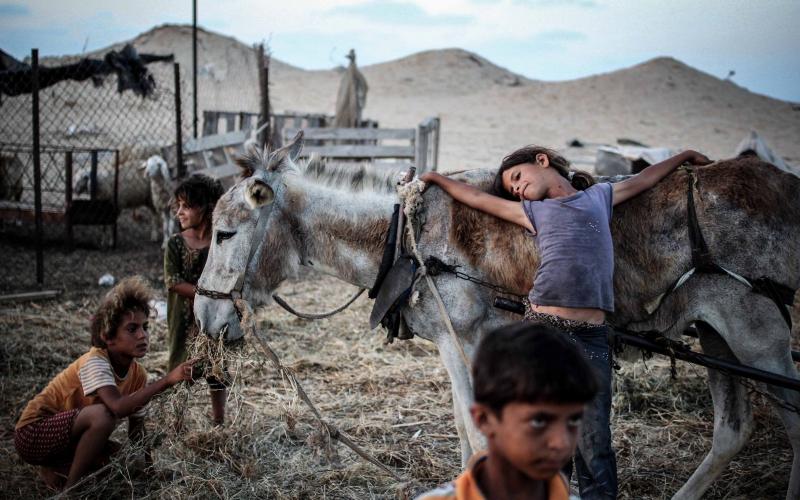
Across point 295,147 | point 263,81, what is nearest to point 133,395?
point 295,147

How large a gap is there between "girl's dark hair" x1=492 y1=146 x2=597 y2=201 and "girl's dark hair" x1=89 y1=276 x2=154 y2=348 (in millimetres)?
2323

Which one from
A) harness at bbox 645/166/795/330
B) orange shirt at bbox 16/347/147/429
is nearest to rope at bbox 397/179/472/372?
harness at bbox 645/166/795/330

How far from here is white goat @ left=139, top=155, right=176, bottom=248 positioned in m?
10.7

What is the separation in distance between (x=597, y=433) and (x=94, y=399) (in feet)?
9.73

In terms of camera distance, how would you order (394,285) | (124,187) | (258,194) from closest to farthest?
(394,285), (258,194), (124,187)

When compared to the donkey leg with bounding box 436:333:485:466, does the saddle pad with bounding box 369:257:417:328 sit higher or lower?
higher

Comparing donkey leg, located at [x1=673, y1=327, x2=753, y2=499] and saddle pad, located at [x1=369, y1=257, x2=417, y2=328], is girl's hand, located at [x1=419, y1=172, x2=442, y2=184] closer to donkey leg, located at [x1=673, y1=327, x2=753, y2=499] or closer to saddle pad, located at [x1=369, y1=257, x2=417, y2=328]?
saddle pad, located at [x1=369, y1=257, x2=417, y2=328]

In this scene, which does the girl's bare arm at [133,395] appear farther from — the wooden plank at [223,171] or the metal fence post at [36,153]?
the wooden plank at [223,171]

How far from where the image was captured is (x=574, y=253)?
2.74 metres

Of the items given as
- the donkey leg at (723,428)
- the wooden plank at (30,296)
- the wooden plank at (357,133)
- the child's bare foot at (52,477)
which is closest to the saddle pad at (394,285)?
the donkey leg at (723,428)

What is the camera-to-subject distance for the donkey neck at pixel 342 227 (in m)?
3.62

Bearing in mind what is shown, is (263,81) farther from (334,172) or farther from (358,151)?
(334,172)

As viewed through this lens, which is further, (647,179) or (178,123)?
(178,123)

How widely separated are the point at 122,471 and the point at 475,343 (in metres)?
2.36
